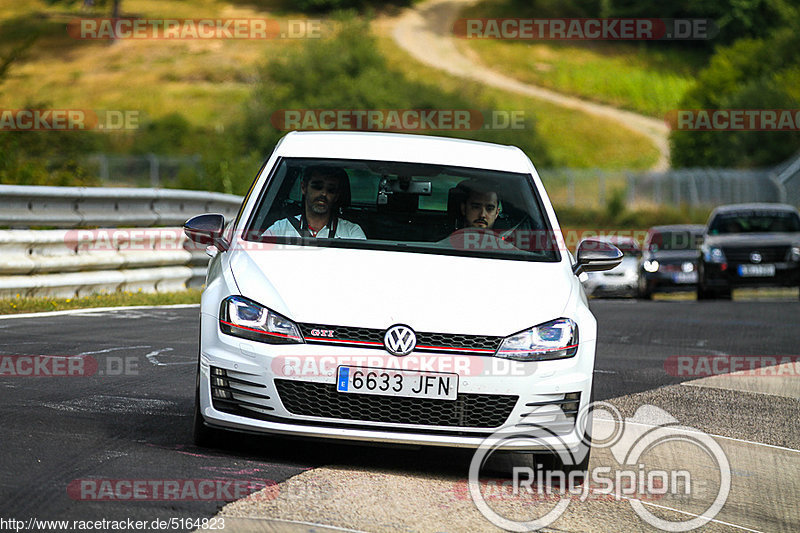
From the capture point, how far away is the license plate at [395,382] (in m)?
5.89

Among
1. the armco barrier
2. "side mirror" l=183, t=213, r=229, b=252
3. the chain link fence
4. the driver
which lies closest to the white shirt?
"side mirror" l=183, t=213, r=229, b=252

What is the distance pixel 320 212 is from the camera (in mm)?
7184

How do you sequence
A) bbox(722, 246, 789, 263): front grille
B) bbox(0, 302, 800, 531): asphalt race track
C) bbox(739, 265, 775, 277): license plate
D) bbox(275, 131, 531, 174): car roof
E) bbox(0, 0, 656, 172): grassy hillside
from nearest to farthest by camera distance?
bbox(0, 302, 800, 531): asphalt race track, bbox(275, 131, 531, 174): car roof, bbox(739, 265, 775, 277): license plate, bbox(722, 246, 789, 263): front grille, bbox(0, 0, 656, 172): grassy hillside

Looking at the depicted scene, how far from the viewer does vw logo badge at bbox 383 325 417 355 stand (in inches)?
231

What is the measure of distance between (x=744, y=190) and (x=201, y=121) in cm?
3301

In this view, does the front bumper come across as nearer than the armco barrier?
Yes

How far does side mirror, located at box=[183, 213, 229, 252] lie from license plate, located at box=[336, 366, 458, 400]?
138 cm

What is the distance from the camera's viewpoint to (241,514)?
16.8ft

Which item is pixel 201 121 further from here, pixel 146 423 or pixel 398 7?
pixel 146 423

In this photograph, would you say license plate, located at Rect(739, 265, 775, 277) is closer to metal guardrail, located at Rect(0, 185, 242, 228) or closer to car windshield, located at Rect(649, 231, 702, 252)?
car windshield, located at Rect(649, 231, 702, 252)

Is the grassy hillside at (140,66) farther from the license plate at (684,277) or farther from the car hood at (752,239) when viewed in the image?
the car hood at (752,239)

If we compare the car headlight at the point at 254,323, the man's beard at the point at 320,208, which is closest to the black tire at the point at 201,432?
the car headlight at the point at 254,323

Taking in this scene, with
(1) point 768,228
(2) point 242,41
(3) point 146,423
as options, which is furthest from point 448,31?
(3) point 146,423

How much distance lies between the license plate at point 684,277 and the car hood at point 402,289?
70.3 feet
